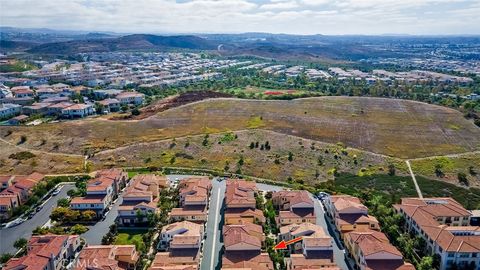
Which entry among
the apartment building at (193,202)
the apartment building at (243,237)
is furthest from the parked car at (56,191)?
the apartment building at (243,237)

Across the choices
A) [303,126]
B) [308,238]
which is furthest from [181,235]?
[303,126]

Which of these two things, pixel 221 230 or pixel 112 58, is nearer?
pixel 221 230

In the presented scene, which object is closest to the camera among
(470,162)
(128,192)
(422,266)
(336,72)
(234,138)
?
(422,266)

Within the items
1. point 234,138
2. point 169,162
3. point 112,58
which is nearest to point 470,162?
point 234,138

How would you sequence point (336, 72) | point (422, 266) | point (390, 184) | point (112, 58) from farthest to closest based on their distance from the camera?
point (112, 58) → point (336, 72) → point (390, 184) → point (422, 266)

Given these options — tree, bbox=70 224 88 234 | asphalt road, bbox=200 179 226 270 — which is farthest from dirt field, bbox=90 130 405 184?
tree, bbox=70 224 88 234

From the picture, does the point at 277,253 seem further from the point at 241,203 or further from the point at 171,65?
the point at 171,65

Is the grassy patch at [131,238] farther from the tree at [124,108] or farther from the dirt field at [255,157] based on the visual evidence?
the tree at [124,108]
